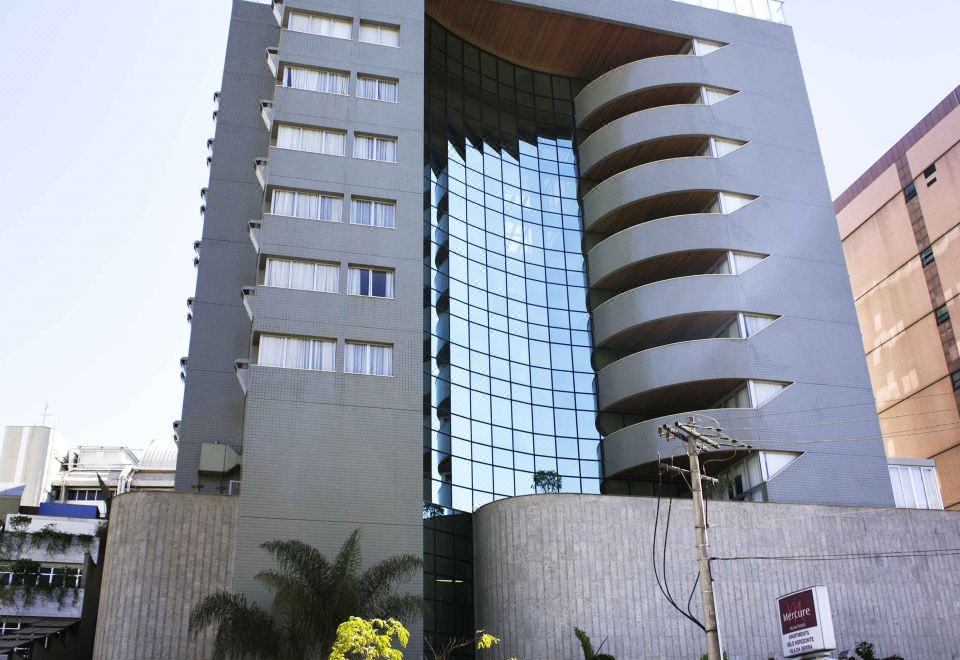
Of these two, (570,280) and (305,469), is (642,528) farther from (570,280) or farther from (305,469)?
(570,280)

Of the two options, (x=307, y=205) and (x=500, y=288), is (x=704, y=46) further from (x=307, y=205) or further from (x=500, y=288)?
(x=307, y=205)

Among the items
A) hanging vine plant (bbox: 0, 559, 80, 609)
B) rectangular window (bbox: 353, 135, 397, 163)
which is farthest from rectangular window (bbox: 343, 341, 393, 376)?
hanging vine plant (bbox: 0, 559, 80, 609)

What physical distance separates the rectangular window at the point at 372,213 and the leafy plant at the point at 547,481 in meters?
15.4

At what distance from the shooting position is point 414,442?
43.1m

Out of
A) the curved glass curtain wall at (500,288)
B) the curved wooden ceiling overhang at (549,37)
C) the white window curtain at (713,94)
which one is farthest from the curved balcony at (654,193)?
the curved wooden ceiling overhang at (549,37)

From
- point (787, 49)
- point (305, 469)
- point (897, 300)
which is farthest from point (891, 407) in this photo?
point (305, 469)

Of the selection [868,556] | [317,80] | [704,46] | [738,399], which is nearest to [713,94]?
[704,46]

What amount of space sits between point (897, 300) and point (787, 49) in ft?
92.0

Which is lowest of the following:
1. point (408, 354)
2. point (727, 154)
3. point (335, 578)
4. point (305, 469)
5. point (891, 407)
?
point (335, 578)

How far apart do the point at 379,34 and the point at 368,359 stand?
18826 mm

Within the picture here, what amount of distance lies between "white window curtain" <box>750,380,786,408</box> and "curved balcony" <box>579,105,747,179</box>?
50.6 feet

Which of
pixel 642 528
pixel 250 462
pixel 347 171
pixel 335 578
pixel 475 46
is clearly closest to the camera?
pixel 335 578

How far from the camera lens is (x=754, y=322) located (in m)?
53.4

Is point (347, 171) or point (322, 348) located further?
point (347, 171)
